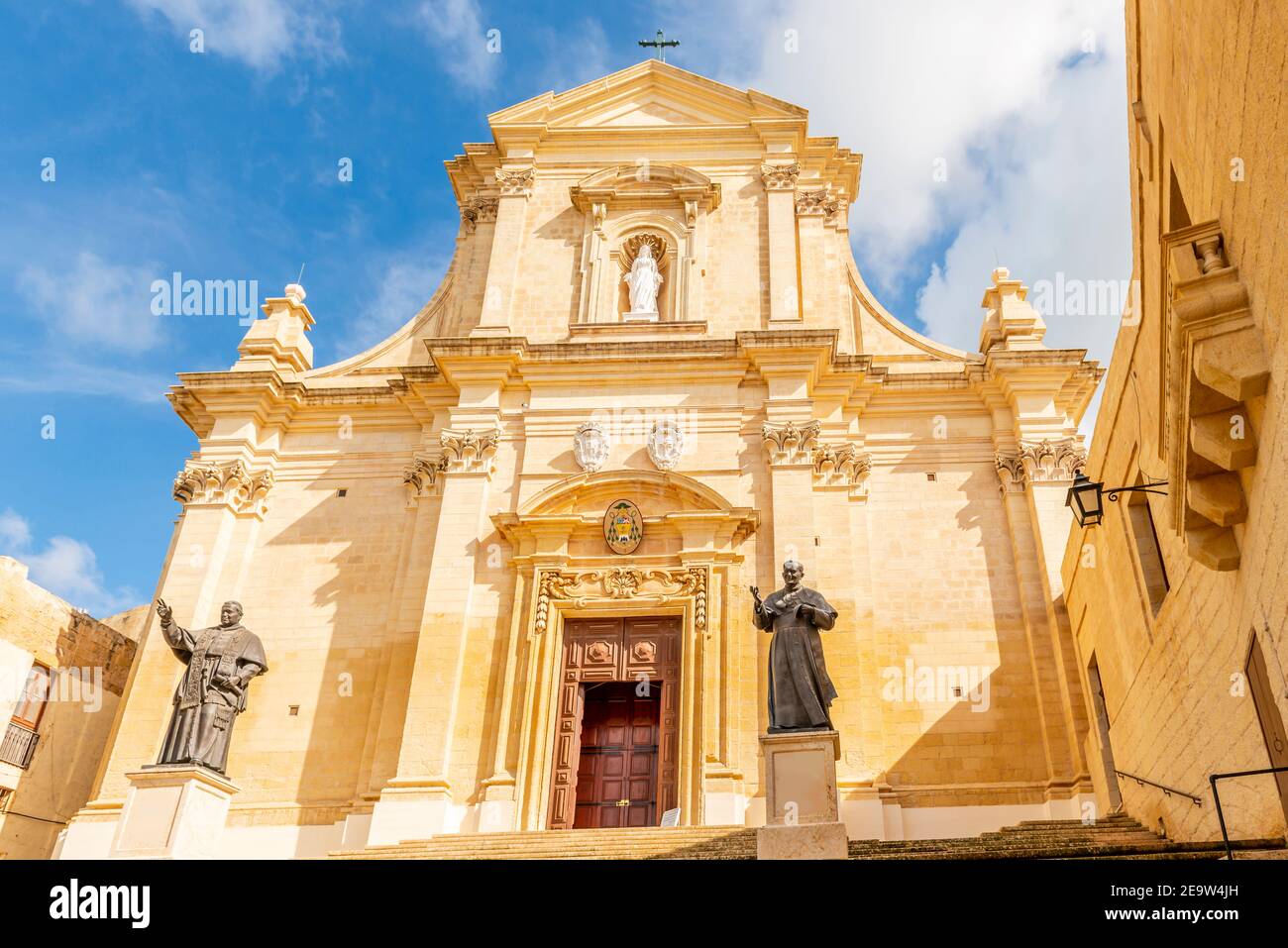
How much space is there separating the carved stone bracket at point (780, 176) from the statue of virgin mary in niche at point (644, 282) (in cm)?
268

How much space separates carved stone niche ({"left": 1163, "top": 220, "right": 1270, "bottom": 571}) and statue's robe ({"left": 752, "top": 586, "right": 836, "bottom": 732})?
13.4 ft

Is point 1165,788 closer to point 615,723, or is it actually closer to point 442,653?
point 615,723

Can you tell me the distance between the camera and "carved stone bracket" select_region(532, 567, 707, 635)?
16.2 m

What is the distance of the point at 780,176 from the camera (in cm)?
2070

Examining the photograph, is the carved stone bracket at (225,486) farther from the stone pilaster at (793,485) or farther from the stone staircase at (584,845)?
the stone pilaster at (793,485)

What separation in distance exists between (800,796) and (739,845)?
1856 millimetres

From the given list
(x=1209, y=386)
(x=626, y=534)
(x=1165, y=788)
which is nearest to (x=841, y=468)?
(x=626, y=534)

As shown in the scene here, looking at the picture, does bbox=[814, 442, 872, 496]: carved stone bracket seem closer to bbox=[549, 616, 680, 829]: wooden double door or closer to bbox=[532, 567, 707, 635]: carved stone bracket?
bbox=[532, 567, 707, 635]: carved stone bracket

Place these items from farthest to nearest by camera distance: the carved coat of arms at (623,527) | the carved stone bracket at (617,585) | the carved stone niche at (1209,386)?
1. the carved coat of arms at (623,527)
2. the carved stone bracket at (617,585)
3. the carved stone niche at (1209,386)

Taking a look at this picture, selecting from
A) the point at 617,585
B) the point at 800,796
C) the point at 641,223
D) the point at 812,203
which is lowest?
the point at 800,796

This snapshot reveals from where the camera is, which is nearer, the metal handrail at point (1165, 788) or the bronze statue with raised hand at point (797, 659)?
the metal handrail at point (1165, 788)

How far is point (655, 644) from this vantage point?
1616cm

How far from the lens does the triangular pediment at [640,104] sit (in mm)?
21703

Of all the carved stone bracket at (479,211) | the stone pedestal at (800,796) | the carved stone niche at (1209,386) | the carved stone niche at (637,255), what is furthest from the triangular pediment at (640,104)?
the carved stone niche at (1209,386)
